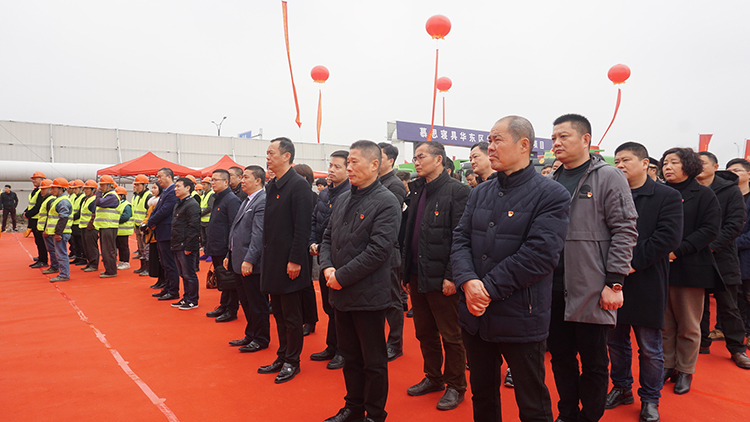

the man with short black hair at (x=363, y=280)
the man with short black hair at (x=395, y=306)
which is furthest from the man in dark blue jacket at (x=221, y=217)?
the man with short black hair at (x=363, y=280)

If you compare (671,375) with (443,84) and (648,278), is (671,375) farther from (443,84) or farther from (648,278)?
(443,84)

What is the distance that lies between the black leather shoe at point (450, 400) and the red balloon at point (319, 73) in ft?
32.0

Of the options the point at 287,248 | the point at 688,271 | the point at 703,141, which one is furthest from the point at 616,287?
the point at 703,141

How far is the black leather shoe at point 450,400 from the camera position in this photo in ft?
9.67

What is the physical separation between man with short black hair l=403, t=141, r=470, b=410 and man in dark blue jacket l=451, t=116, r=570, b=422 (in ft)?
2.41

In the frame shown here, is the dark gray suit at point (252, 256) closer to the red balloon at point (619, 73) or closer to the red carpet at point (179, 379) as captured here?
the red carpet at point (179, 379)

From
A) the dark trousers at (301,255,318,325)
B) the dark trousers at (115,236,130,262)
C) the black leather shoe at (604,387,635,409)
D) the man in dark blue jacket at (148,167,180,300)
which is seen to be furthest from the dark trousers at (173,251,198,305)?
the black leather shoe at (604,387,635,409)

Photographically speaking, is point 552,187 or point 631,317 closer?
point 552,187

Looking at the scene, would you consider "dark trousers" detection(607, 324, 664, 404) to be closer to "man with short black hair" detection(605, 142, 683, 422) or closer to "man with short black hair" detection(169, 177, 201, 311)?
"man with short black hair" detection(605, 142, 683, 422)

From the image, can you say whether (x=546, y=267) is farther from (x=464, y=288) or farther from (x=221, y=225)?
(x=221, y=225)

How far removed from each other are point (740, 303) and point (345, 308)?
15.3ft

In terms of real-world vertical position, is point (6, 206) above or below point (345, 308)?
below

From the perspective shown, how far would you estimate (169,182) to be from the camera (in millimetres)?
6984

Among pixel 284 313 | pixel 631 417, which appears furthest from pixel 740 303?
pixel 284 313
